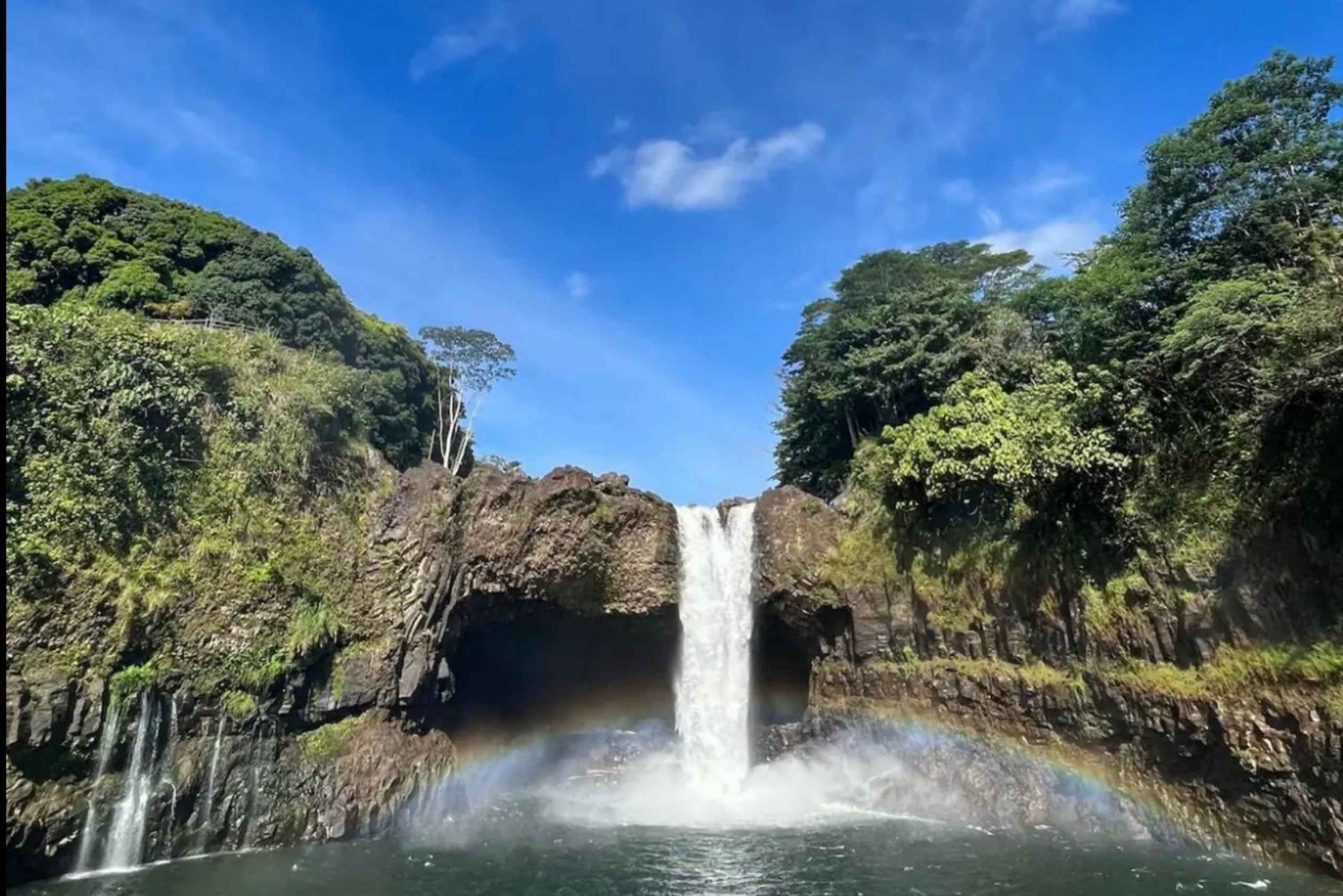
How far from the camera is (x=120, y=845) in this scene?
17.5 metres

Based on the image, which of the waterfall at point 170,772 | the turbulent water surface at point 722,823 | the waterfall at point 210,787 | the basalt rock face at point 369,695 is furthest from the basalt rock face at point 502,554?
the waterfall at point 170,772

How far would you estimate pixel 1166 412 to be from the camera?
20.6 m

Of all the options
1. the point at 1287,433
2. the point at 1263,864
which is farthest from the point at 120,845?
the point at 1287,433

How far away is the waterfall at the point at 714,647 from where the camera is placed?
1086 inches

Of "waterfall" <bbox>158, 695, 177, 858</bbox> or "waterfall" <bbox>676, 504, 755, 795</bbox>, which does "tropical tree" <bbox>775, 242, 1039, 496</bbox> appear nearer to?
"waterfall" <bbox>676, 504, 755, 795</bbox>

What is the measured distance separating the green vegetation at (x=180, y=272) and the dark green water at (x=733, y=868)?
15739 millimetres

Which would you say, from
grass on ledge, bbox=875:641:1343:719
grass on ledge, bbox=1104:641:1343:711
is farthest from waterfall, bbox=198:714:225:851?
grass on ledge, bbox=1104:641:1343:711

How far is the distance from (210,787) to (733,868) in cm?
1212

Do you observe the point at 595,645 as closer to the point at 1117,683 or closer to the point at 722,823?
the point at 722,823

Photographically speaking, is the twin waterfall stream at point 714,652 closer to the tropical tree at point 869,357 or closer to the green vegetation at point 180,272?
the tropical tree at point 869,357

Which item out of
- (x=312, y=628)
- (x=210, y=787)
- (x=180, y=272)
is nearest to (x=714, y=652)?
(x=312, y=628)

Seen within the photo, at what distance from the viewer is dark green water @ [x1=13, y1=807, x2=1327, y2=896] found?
626 inches

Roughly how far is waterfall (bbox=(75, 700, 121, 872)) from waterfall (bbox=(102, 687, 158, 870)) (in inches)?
12.2

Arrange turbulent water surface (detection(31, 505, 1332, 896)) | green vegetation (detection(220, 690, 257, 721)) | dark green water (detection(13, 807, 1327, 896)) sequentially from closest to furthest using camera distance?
dark green water (detection(13, 807, 1327, 896))
turbulent water surface (detection(31, 505, 1332, 896))
green vegetation (detection(220, 690, 257, 721))
